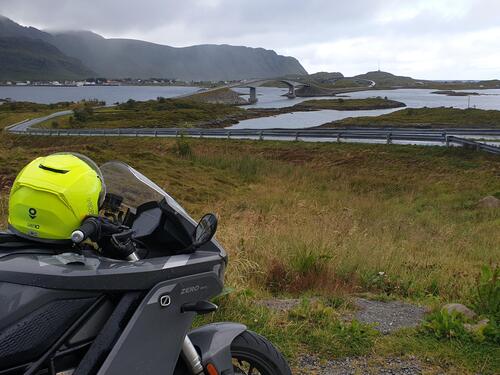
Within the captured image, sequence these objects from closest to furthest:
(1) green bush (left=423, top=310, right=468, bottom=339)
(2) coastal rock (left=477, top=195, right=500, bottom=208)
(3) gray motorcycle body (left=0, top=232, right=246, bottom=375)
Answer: (3) gray motorcycle body (left=0, top=232, right=246, bottom=375) < (1) green bush (left=423, top=310, right=468, bottom=339) < (2) coastal rock (left=477, top=195, right=500, bottom=208)

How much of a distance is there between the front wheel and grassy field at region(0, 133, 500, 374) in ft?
4.04

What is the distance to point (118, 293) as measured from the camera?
6.85ft

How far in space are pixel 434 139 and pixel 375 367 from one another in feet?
83.3

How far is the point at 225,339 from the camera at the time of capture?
8.27 ft

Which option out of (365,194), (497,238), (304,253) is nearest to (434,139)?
(365,194)

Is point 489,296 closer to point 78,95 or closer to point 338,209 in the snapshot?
point 338,209

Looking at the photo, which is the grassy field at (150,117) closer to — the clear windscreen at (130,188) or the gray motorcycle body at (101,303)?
the clear windscreen at (130,188)

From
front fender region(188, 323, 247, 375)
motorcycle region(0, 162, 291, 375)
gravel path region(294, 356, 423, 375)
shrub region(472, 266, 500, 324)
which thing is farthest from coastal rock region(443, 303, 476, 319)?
motorcycle region(0, 162, 291, 375)

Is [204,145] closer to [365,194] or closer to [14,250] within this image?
[365,194]

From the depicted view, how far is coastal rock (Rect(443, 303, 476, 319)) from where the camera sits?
4.47 metres

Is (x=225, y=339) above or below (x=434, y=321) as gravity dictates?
above

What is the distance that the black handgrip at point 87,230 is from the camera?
6.40ft

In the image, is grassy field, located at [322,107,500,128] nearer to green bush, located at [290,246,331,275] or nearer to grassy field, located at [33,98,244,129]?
grassy field, located at [33,98,244,129]

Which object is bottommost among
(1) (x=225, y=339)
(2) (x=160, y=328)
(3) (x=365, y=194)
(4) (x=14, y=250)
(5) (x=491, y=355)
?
(3) (x=365, y=194)
